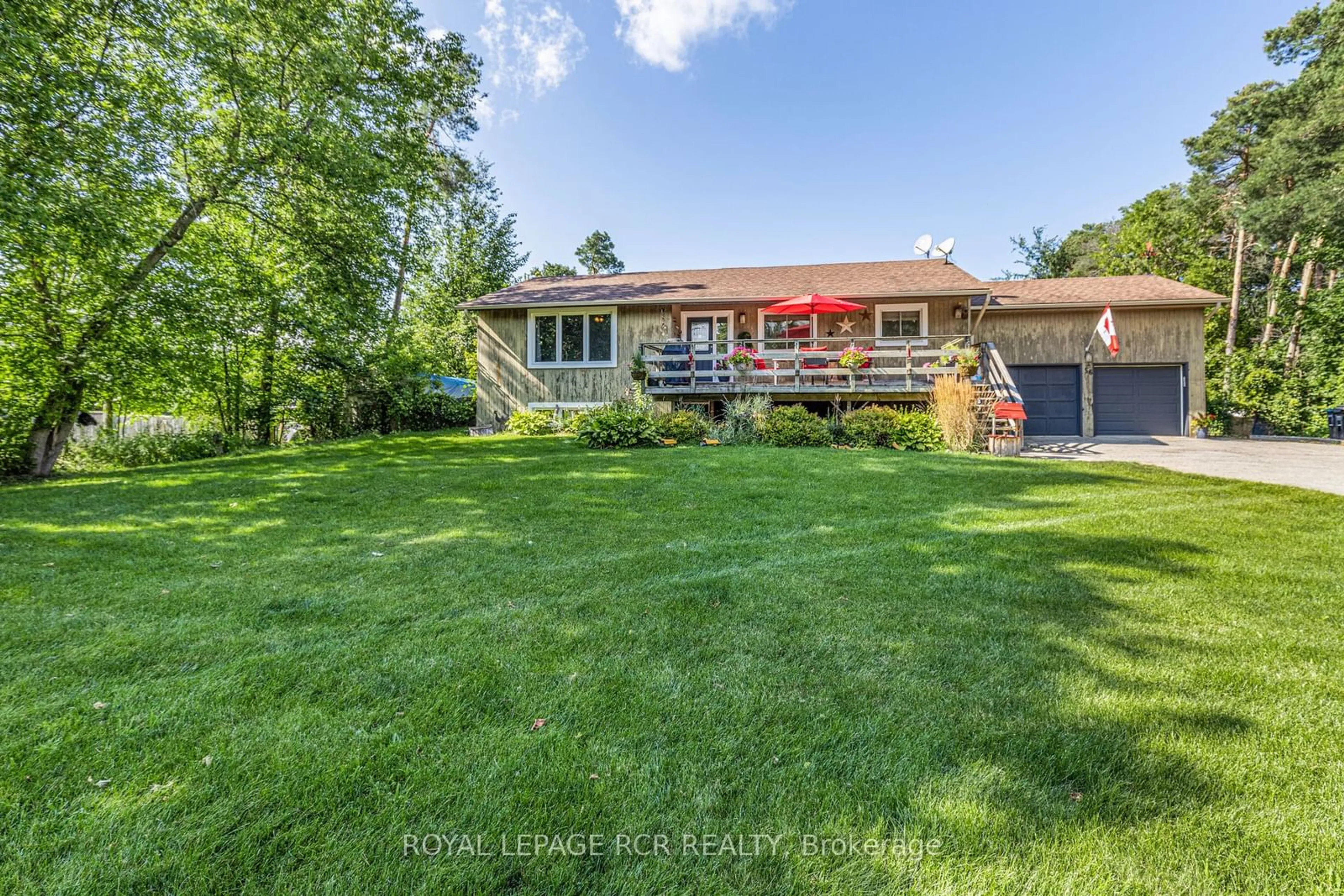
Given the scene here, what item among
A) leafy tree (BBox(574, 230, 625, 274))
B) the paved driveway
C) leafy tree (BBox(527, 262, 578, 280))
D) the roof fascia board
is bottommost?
the paved driveway

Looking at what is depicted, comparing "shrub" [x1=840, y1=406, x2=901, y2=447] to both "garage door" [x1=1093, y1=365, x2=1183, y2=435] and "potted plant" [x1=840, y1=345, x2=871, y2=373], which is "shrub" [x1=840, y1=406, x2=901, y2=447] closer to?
"potted plant" [x1=840, y1=345, x2=871, y2=373]

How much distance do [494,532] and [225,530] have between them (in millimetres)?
2502

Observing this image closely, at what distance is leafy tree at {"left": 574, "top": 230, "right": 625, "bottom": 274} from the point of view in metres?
43.4

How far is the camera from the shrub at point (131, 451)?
9.91m

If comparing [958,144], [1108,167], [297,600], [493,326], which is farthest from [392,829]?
[1108,167]

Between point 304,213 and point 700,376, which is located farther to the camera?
point 700,376

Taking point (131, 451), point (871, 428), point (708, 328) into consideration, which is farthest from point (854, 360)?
point (131, 451)

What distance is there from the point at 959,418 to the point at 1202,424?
873 cm

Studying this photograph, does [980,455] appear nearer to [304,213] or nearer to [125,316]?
[304,213]

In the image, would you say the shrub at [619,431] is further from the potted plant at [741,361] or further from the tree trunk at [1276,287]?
the tree trunk at [1276,287]

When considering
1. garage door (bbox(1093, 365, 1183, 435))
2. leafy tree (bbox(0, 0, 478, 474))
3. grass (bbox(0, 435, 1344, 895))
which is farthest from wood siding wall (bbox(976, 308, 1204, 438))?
leafy tree (bbox(0, 0, 478, 474))

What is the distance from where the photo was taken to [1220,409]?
1380 cm

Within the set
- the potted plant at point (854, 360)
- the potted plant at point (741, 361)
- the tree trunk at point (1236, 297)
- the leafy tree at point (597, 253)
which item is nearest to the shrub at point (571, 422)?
the potted plant at point (741, 361)

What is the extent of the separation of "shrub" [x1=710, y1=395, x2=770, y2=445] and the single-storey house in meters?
1.04
